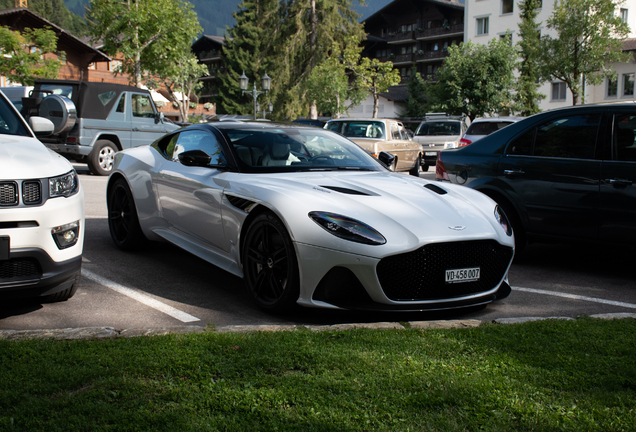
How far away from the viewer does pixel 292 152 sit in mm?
5344

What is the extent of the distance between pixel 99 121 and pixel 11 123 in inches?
400

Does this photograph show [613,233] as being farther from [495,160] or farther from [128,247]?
[128,247]

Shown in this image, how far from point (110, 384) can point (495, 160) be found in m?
4.70

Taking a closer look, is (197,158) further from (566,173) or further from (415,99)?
(415,99)

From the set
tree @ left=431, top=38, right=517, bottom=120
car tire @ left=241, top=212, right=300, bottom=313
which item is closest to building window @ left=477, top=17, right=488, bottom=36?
tree @ left=431, top=38, right=517, bottom=120

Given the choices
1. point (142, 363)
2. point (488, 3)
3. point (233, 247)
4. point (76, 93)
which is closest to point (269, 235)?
point (233, 247)

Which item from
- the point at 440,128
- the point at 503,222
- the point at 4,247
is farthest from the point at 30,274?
the point at 440,128

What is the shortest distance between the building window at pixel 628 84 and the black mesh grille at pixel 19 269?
49.7m

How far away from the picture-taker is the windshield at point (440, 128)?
22.2m

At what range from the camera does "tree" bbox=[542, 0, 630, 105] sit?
3459 cm

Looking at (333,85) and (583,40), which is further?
(333,85)

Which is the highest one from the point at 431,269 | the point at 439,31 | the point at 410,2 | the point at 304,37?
the point at 410,2

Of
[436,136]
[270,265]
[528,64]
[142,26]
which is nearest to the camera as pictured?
[270,265]

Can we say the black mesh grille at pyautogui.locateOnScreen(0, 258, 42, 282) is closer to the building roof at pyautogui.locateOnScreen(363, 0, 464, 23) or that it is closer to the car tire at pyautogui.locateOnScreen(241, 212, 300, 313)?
the car tire at pyautogui.locateOnScreen(241, 212, 300, 313)
